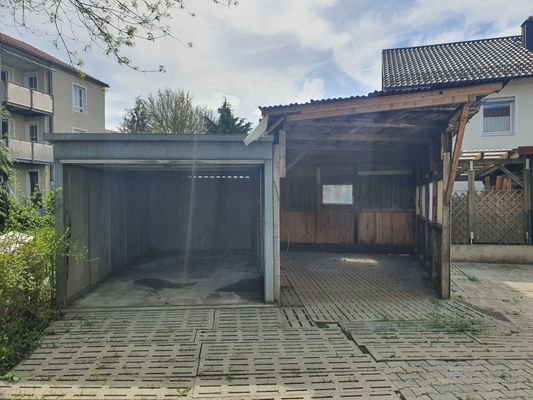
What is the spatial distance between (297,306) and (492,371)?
2.53 meters

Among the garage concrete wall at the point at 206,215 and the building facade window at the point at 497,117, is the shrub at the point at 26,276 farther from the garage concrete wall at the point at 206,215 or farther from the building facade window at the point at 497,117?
the building facade window at the point at 497,117

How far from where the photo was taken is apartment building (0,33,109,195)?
16.4 m

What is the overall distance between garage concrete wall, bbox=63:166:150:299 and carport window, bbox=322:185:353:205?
16.4 ft

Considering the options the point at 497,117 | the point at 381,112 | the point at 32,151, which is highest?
the point at 497,117

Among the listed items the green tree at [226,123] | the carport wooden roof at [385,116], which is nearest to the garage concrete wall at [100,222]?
the carport wooden roof at [385,116]

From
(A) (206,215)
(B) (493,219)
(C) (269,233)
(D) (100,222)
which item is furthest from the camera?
(A) (206,215)

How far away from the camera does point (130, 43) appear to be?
4004 millimetres

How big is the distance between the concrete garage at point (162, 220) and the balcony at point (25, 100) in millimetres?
10749

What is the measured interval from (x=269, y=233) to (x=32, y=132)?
18.1 metres

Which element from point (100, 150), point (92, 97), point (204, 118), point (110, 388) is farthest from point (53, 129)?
point (110, 388)

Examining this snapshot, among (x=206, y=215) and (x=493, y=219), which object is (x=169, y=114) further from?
(x=493, y=219)

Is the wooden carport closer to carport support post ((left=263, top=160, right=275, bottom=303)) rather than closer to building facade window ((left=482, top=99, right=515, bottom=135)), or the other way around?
carport support post ((left=263, top=160, right=275, bottom=303))

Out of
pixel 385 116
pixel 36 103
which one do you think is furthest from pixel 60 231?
pixel 36 103

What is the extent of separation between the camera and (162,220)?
10281 mm
